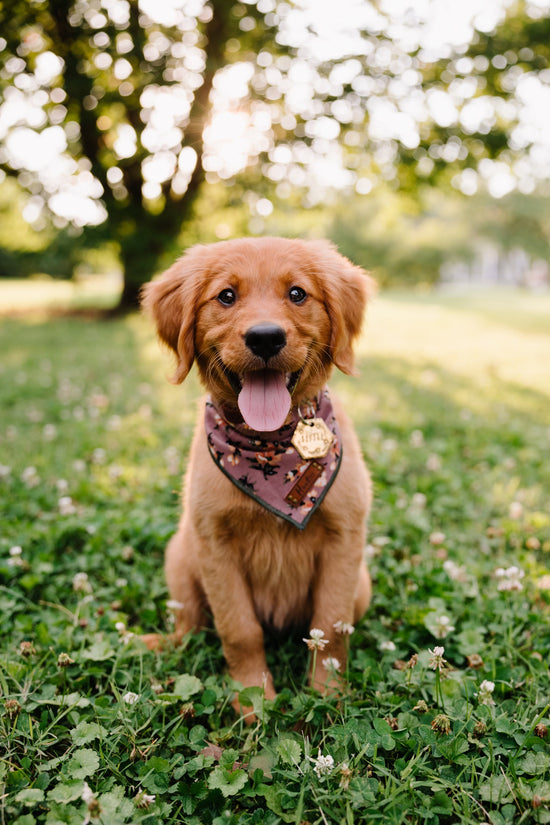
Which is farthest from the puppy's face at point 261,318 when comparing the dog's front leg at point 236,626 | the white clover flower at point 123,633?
the white clover flower at point 123,633

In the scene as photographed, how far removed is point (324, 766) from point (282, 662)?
2.81ft

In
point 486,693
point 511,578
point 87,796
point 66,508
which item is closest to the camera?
point 87,796

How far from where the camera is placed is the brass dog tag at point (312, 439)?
2.45 m

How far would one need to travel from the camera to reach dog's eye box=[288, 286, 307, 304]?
2.45m

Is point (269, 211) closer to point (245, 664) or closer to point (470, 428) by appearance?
point (470, 428)

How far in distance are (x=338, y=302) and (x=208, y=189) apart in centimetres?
1696

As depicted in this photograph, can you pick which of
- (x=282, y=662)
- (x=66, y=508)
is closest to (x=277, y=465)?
(x=282, y=662)

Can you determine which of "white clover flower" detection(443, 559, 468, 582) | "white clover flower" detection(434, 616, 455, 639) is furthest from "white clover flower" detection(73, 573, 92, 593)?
"white clover flower" detection(443, 559, 468, 582)

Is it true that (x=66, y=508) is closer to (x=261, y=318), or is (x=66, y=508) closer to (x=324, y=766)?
(x=261, y=318)

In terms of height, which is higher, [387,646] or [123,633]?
[387,646]

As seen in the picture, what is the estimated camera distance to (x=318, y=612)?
2.41 metres

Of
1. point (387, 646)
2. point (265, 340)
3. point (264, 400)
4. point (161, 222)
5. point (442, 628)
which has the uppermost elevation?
point (161, 222)

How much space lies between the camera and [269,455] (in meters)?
2.45

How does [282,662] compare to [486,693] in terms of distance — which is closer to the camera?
[486,693]
